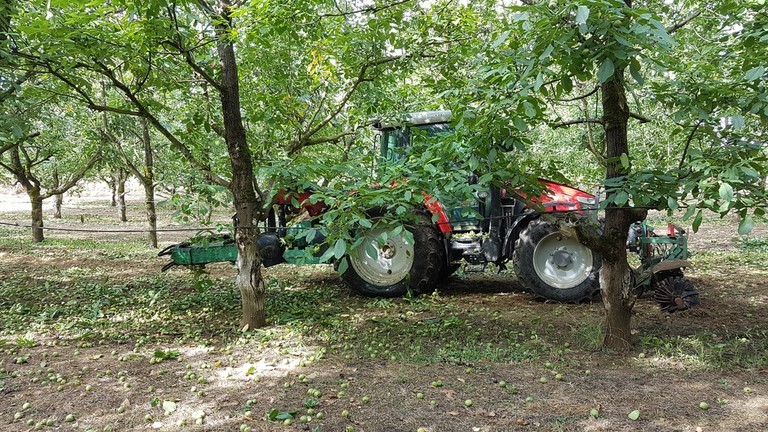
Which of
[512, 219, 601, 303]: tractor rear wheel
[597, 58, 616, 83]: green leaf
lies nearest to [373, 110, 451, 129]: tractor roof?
[512, 219, 601, 303]: tractor rear wheel

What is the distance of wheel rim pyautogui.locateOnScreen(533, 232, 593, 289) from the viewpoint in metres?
6.45

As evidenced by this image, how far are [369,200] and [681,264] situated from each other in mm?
3430

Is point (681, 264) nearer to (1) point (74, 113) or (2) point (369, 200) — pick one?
(2) point (369, 200)

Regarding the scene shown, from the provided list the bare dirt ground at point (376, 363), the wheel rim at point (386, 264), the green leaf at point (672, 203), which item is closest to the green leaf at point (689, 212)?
the green leaf at point (672, 203)

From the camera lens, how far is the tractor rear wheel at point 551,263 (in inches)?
249

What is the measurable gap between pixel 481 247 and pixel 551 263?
0.88 meters

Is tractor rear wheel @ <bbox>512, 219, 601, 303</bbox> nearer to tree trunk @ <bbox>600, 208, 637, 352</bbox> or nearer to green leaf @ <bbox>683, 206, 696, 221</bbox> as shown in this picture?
tree trunk @ <bbox>600, 208, 637, 352</bbox>

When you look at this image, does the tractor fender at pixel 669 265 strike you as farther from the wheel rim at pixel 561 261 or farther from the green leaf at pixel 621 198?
the green leaf at pixel 621 198

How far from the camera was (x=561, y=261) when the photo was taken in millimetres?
6504

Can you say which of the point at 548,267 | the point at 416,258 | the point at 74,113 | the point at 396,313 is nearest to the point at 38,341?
the point at 396,313

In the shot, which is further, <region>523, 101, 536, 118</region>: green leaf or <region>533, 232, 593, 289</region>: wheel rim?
<region>533, 232, 593, 289</region>: wheel rim

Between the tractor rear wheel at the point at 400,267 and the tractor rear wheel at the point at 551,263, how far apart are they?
104 cm

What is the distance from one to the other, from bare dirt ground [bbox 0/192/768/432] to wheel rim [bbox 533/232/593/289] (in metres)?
0.44

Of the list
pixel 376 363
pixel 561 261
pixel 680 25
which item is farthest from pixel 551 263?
pixel 376 363
